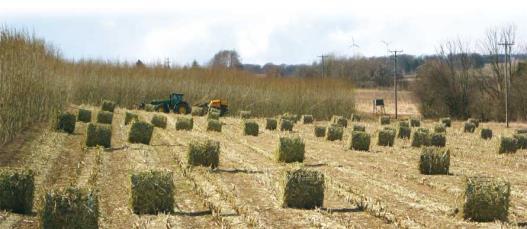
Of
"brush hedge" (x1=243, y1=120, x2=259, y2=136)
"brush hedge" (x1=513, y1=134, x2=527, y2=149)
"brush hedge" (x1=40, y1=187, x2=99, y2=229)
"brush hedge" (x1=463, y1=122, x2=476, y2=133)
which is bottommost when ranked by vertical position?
"brush hedge" (x1=463, y1=122, x2=476, y2=133)

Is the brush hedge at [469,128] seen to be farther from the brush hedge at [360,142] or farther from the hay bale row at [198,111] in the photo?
the brush hedge at [360,142]

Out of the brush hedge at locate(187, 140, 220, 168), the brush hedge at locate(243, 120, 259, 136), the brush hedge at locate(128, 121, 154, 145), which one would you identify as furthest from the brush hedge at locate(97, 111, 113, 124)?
the brush hedge at locate(187, 140, 220, 168)

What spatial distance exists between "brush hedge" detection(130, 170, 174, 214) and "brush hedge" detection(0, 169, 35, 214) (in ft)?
4.52

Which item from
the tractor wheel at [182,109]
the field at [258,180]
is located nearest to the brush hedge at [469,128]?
the field at [258,180]

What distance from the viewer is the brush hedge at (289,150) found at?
18531 millimetres

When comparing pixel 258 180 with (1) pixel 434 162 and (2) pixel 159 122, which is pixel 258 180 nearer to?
(1) pixel 434 162

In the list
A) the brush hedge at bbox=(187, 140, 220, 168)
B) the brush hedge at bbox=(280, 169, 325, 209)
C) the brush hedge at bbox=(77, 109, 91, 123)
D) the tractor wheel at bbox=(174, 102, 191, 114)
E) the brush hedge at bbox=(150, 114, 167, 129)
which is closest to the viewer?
the brush hedge at bbox=(280, 169, 325, 209)

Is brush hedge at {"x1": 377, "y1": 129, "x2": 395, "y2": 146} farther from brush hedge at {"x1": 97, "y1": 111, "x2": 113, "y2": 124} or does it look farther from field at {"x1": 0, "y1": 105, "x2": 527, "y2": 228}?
brush hedge at {"x1": 97, "y1": 111, "x2": 113, "y2": 124}

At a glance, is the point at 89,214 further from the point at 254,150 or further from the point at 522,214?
the point at 254,150

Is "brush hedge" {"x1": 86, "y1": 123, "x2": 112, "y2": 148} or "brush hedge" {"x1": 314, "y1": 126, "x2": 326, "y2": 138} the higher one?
"brush hedge" {"x1": 86, "y1": 123, "x2": 112, "y2": 148}

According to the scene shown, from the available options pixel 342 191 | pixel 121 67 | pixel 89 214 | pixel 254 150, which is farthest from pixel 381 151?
pixel 121 67

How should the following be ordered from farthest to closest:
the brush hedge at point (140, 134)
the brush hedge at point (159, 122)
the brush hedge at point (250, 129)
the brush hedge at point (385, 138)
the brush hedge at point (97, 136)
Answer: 1. the brush hedge at point (159, 122)
2. the brush hedge at point (250, 129)
3. the brush hedge at point (385, 138)
4. the brush hedge at point (140, 134)
5. the brush hedge at point (97, 136)

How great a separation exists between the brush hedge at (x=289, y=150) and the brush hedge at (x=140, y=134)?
193 inches

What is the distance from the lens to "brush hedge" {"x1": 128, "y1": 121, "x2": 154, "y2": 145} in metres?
22.1
